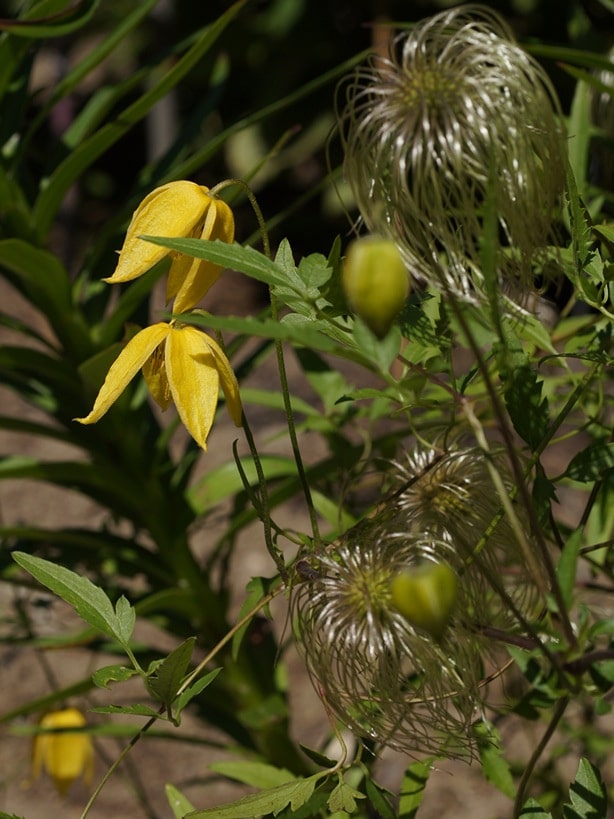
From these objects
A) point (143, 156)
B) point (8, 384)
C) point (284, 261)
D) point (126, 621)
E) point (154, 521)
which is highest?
point (284, 261)

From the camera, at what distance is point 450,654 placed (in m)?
0.57

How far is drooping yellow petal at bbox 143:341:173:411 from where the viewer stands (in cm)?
57

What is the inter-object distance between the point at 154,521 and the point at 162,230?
0.53 metres

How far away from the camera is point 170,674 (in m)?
0.52

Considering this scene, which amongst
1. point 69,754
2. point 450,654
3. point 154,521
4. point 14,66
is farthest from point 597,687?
point 69,754

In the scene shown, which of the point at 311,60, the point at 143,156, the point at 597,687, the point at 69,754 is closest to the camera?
the point at 597,687

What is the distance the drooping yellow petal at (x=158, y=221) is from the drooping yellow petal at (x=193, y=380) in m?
0.04

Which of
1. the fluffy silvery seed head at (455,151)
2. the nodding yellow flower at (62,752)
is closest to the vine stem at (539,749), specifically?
the fluffy silvery seed head at (455,151)

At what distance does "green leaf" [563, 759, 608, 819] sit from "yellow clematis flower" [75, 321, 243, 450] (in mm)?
270

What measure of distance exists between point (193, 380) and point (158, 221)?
0.09 metres

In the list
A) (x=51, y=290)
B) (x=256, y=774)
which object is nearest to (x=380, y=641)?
(x=256, y=774)

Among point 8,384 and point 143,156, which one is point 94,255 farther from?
point 143,156

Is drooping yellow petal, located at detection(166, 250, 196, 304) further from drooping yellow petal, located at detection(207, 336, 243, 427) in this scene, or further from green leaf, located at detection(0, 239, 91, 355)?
green leaf, located at detection(0, 239, 91, 355)

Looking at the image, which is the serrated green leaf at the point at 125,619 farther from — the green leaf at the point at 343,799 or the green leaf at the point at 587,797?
the green leaf at the point at 587,797
